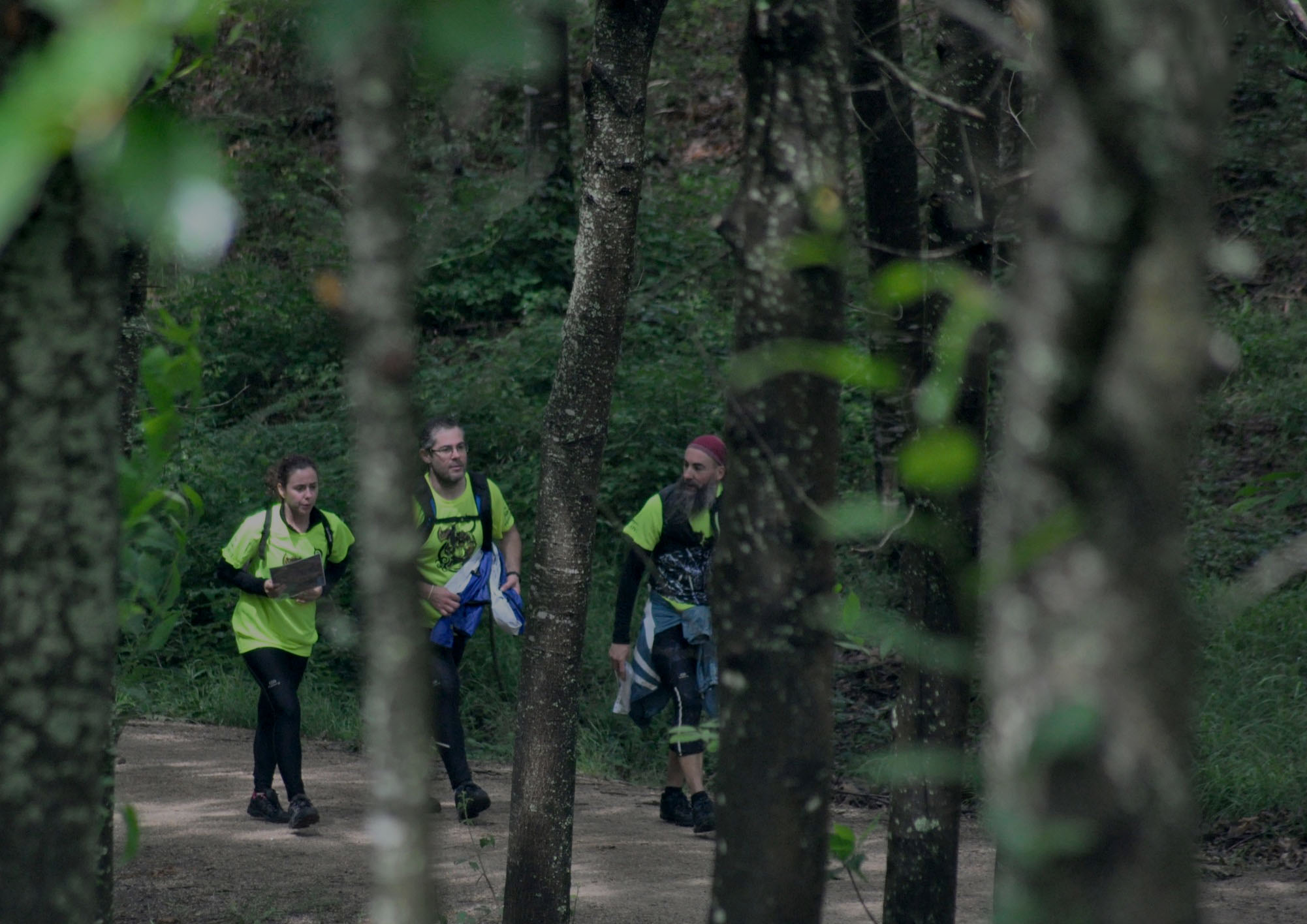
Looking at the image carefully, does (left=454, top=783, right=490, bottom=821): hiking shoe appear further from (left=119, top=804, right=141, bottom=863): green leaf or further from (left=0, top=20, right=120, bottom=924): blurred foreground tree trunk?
(left=0, top=20, right=120, bottom=924): blurred foreground tree trunk

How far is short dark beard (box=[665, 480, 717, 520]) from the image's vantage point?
7219mm

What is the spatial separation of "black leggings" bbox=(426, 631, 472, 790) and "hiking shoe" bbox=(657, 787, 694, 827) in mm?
1171

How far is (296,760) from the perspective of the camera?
276 inches

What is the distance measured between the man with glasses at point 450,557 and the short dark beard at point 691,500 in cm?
102

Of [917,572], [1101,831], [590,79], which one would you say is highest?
[590,79]

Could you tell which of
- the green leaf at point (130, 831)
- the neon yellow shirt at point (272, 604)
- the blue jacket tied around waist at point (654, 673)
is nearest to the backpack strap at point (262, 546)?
the neon yellow shirt at point (272, 604)

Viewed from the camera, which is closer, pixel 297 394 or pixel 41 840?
pixel 41 840

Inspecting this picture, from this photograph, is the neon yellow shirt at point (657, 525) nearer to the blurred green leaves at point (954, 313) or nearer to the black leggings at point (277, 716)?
the black leggings at point (277, 716)

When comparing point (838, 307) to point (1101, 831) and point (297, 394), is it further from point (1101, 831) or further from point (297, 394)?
point (297, 394)

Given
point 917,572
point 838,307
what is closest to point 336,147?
point 917,572

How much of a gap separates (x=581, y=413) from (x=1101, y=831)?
3839mm

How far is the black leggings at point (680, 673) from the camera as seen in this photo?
7.34 metres

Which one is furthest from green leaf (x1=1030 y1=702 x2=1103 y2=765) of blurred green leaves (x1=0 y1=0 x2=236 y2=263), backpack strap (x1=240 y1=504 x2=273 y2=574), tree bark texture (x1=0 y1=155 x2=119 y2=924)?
backpack strap (x1=240 y1=504 x2=273 y2=574)

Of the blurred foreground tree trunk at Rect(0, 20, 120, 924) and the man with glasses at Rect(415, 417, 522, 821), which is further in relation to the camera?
the man with glasses at Rect(415, 417, 522, 821)
